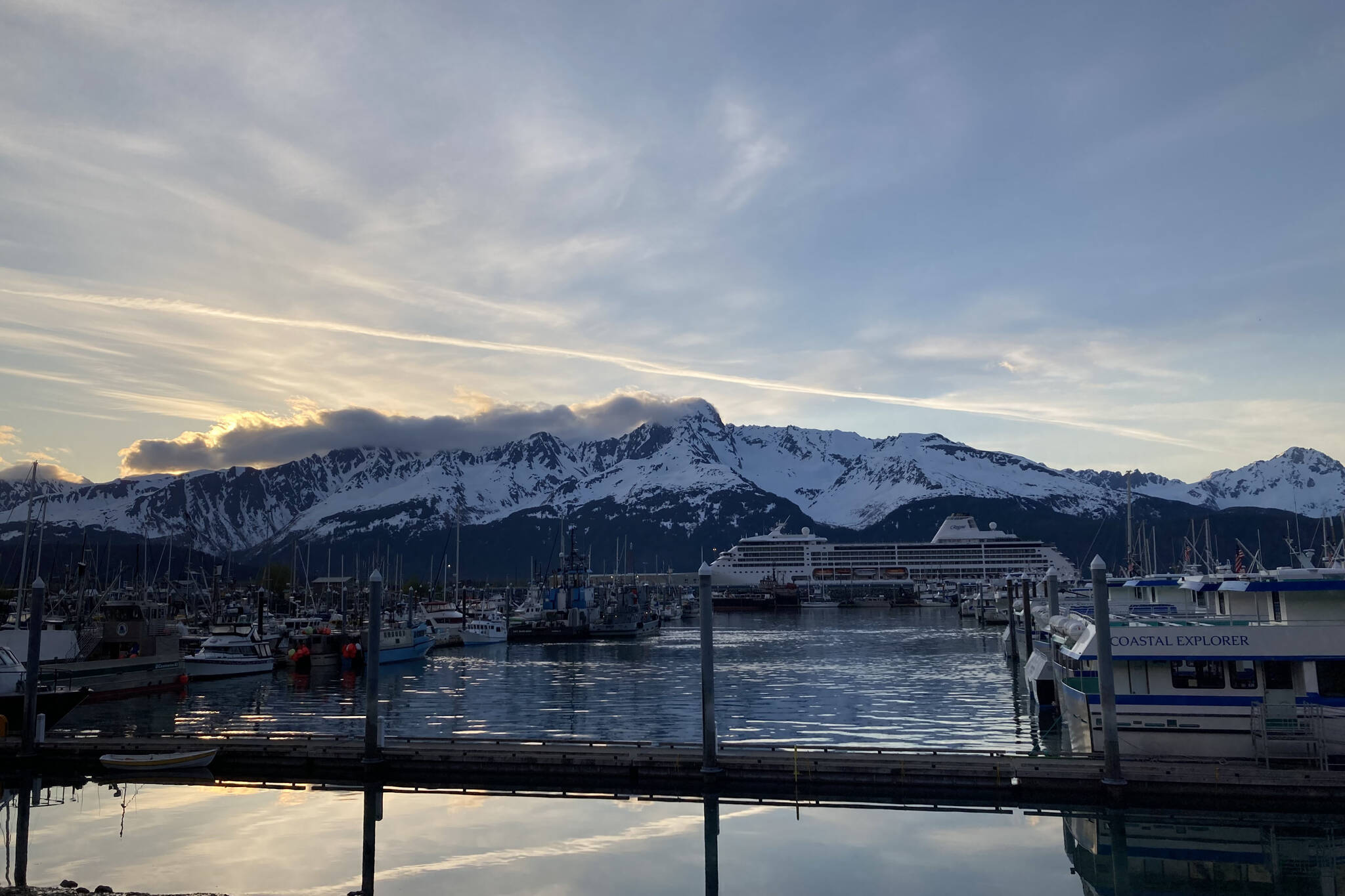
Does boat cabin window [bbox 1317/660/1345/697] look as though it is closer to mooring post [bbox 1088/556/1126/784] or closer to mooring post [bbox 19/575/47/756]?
mooring post [bbox 1088/556/1126/784]

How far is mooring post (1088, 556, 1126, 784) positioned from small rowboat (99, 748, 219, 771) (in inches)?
969

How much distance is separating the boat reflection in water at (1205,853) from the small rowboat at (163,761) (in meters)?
23.8

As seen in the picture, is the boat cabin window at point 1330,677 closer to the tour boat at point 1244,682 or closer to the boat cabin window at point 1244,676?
the tour boat at point 1244,682

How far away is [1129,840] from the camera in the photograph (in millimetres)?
22766

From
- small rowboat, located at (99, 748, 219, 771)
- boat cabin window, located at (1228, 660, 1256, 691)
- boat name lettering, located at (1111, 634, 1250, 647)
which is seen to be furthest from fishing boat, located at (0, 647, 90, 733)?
boat cabin window, located at (1228, 660, 1256, 691)

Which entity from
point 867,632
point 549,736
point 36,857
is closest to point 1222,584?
point 549,736

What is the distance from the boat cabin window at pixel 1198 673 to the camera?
2572 centimetres

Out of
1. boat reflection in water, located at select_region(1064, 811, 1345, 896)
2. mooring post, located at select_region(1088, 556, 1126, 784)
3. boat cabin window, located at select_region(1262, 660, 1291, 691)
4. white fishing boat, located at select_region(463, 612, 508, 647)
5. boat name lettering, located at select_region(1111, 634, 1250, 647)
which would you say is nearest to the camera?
boat reflection in water, located at select_region(1064, 811, 1345, 896)

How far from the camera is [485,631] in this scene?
3794 inches

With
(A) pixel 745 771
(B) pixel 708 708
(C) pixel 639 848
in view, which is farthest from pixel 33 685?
(A) pixel 745 771

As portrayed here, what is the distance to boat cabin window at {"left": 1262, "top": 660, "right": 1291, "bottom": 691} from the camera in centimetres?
2534

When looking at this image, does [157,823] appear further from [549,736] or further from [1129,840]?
[1129,840]

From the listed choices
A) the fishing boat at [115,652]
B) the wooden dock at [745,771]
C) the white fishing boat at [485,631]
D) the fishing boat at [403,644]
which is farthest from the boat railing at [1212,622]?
the white fishing boat at [485,631]

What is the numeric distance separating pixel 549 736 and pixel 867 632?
73.2 meters
